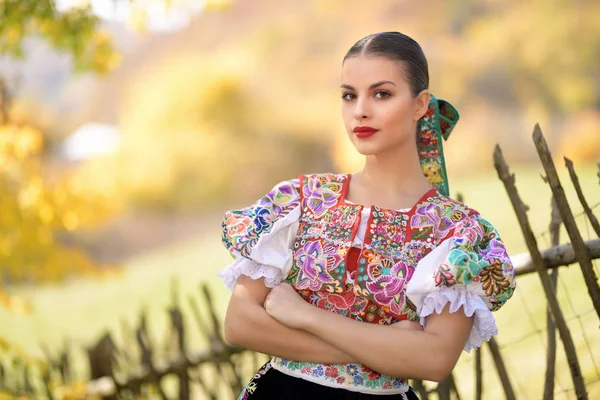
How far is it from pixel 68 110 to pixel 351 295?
61.0ft

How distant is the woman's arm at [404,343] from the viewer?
151 cm

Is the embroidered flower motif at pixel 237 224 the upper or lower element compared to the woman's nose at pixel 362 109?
lower

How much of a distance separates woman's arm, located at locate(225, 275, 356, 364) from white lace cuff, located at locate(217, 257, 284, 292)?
0.06 ft

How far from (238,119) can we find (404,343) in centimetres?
1667

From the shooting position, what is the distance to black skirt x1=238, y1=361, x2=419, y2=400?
162 cm

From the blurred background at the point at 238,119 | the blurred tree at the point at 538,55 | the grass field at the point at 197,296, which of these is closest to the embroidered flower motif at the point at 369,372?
the grass field at the point at 197,296

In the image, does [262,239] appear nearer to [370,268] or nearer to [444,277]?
[370,268]

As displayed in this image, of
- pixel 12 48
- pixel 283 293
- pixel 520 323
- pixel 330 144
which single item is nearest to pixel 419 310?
pixel 283 293

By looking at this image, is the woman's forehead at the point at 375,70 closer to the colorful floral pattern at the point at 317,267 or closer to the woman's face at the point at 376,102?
the woman's face at the point at 376,102

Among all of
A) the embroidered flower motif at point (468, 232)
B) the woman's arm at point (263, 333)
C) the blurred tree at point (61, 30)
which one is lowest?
the woman's arm at point (263, 333)

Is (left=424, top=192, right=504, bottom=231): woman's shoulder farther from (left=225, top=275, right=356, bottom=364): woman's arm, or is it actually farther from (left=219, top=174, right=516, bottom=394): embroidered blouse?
(left=225, top=275, right=356, bottom=364): woman's arm

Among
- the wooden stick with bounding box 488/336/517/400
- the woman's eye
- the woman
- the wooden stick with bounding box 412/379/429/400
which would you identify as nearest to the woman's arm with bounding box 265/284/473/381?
the woman

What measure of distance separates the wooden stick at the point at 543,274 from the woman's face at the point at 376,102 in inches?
23.4

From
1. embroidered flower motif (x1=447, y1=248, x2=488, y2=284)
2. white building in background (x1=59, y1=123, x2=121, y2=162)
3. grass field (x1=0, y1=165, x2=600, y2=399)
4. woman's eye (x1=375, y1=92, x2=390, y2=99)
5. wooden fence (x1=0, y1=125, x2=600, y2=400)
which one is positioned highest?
white building in background (x1=59, y1=123, x2=121, y2=162)
